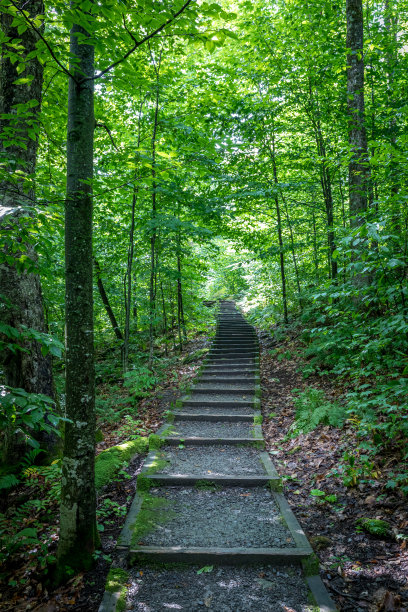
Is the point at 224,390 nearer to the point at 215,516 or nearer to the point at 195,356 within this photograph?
the point at 195,356

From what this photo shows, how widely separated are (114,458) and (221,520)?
6.10 feet

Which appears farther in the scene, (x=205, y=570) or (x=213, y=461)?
(x=213, y=461)

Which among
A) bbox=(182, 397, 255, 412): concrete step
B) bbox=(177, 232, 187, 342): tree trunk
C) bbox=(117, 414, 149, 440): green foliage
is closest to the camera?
bbox=(117, 414, 149, 440): green foliage

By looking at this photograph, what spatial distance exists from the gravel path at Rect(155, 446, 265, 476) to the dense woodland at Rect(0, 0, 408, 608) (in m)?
1.13

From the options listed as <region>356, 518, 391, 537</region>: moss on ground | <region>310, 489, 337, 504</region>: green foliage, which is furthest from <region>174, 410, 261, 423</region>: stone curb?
<region>356, 518, 391, 537</region>: moss on ground

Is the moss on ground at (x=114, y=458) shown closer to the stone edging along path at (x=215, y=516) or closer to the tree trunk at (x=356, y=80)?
the stone edging along path at (x=215, y=516)

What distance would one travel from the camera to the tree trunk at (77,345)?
9.29 ft

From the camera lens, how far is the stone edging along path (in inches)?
105

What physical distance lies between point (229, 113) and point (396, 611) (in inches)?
404

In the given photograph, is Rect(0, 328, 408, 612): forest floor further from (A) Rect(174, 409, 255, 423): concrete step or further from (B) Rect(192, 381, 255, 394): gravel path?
(B) Rect(192, 381, 255, 394): gravel path

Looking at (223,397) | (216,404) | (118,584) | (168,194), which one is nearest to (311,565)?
(118,584)

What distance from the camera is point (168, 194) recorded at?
26.4 ft

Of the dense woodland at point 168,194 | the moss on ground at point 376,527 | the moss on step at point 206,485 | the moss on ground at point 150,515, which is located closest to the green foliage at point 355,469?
the dense woodland at point 168,194

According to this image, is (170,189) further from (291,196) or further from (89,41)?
(291,196)
